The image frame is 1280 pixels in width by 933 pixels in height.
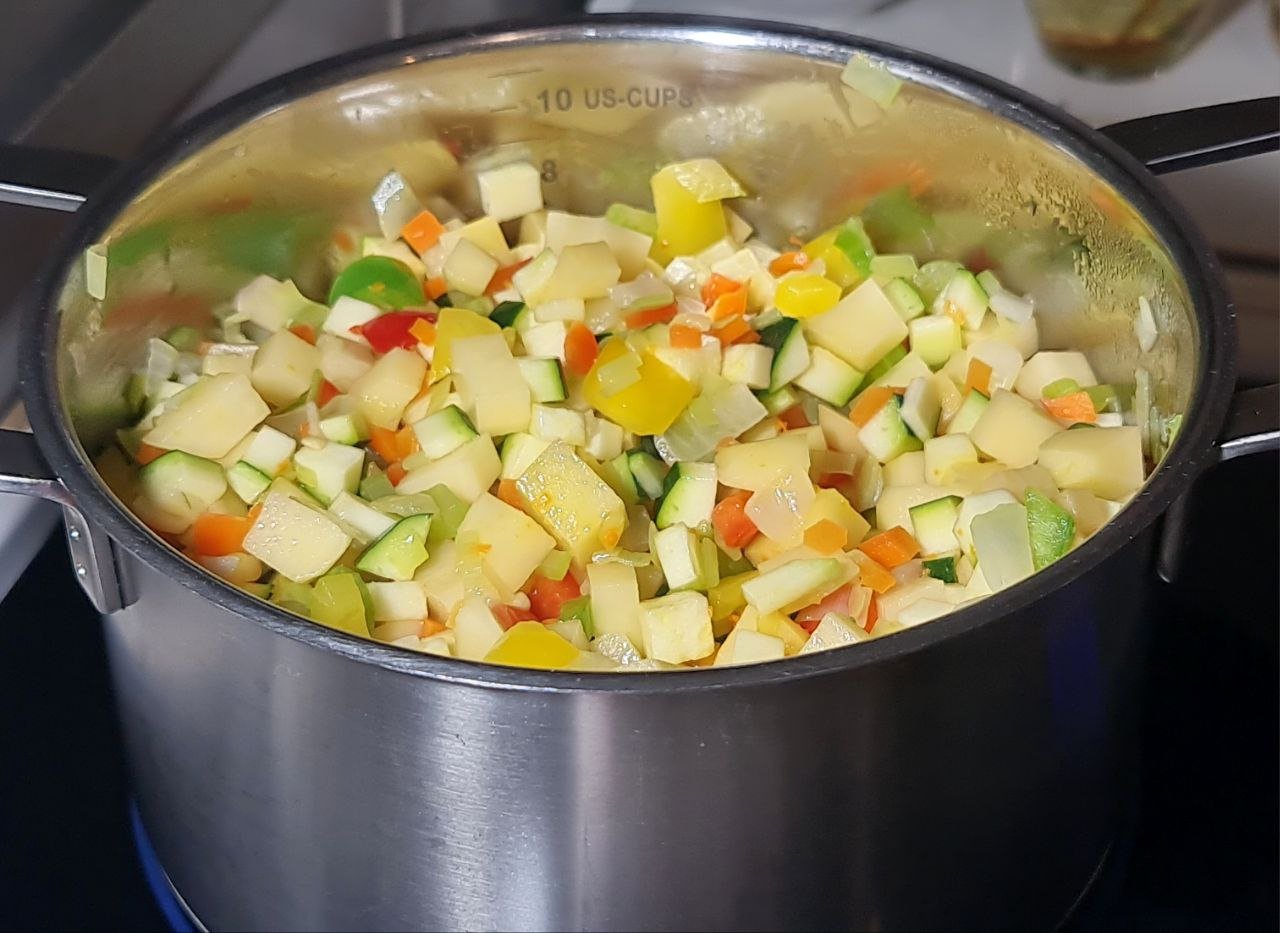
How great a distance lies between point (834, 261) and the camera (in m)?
1.14

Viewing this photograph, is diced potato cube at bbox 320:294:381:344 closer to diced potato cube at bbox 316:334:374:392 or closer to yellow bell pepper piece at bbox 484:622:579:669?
diced potato cube at bbox 316:334:374:392

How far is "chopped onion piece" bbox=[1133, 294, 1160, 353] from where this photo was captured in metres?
0.99

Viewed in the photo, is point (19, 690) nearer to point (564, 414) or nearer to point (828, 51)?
point (564, 414)

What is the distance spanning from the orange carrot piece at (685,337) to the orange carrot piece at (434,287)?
20cm

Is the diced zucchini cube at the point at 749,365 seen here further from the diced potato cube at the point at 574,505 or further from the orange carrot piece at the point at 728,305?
the diced potato cube at the point at 574,505

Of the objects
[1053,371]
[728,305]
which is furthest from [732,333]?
[1053,371]

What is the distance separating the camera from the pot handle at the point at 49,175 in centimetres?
91

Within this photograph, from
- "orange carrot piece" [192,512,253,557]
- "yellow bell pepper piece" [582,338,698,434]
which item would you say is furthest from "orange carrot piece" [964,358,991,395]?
"orange carrot piece" [192,512,253,557]

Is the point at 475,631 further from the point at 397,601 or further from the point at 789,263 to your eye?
the point at 789,263

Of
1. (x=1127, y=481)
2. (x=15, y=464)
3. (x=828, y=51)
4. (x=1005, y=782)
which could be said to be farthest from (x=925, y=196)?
(x=15, y=464)

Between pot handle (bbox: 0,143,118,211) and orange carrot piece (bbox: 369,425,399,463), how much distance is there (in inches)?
9.8

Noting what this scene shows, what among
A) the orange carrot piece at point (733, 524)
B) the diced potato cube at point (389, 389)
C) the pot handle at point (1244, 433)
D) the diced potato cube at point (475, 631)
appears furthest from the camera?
the diced potato cube at point (389, 389)

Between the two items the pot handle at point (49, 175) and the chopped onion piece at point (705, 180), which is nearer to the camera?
the pot handle at point (49, 175)

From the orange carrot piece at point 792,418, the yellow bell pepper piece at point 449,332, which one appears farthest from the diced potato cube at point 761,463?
the yellow bell pepper piece at point 449,332
